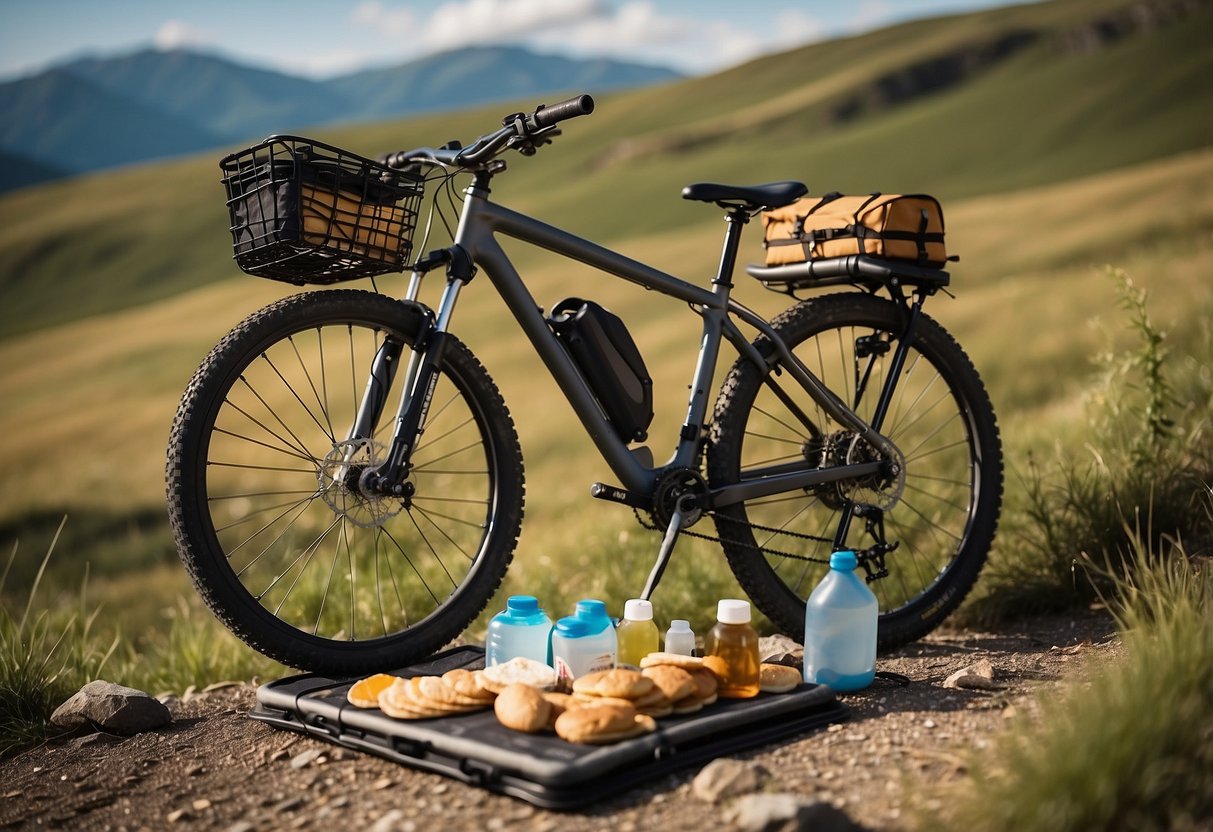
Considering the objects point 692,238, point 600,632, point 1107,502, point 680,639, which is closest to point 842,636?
point 680,639

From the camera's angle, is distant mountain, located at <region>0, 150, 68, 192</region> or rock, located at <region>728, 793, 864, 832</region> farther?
distant mountain, located at <region>0, 150, 68, 192</region>

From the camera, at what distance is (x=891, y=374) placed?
4.53 metres

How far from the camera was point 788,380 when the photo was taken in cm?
448

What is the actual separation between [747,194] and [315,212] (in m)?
1.60

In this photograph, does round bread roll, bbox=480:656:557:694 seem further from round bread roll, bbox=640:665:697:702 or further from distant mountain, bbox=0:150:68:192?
distant mountain, bbox=0:150:68:192

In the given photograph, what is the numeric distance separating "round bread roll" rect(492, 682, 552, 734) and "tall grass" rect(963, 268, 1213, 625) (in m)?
2.42

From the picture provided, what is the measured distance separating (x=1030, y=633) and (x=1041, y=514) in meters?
0.57

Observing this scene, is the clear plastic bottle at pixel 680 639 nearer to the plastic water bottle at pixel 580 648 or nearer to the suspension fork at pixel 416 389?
the plastic water bottle at pixel 580 648

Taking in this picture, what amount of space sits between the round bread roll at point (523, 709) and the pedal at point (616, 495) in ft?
2.65

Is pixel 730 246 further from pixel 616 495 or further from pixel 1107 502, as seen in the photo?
pixel 1107 502

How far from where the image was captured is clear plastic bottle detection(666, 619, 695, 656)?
3707mm

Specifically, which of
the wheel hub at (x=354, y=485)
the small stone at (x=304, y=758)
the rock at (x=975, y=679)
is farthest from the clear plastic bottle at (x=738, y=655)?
the small stone at (x=304, y=758)

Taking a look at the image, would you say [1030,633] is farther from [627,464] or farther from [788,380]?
[627,464]

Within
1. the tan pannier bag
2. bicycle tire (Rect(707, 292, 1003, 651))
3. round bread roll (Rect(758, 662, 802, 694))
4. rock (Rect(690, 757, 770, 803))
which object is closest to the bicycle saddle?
the tan pannier bag
